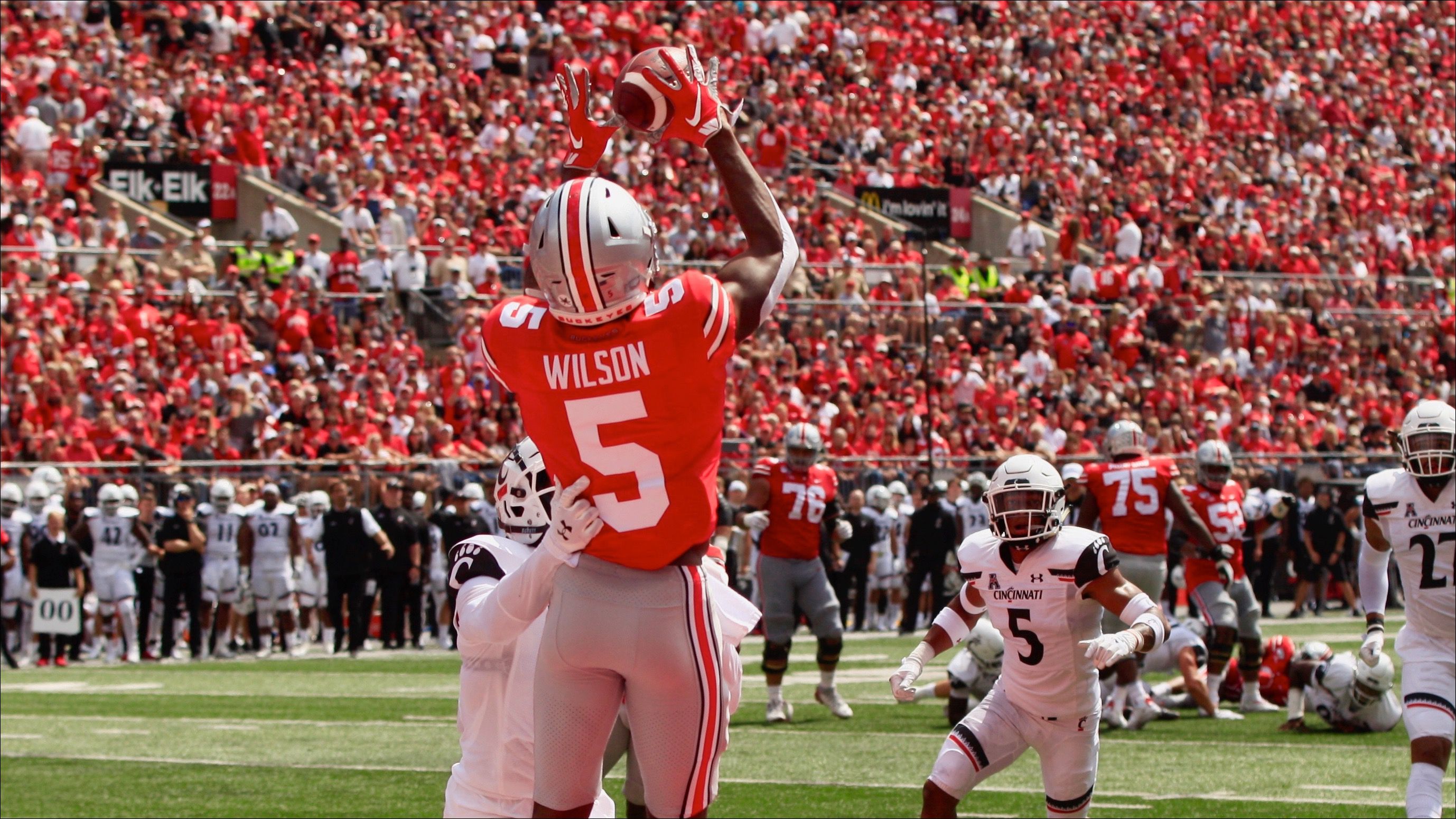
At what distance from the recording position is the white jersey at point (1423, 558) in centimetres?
762

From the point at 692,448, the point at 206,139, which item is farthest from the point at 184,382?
the point at 692,448

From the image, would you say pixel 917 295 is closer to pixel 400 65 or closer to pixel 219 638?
pixel 400 65

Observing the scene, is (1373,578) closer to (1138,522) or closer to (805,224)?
(1138,522)

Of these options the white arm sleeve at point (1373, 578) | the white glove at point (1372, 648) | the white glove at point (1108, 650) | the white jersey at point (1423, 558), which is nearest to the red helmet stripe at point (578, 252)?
the white glove at point (1108, 650)

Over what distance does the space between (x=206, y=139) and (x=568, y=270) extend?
811 inches

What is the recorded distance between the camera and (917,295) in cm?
2478

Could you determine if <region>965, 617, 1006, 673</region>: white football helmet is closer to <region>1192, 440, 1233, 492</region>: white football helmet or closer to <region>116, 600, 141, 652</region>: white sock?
<region>1192, 440, 1233, 492</region>: white football helmet

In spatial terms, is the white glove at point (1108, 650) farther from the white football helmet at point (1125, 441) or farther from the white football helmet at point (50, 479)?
the white football helmet at point (50, 479)

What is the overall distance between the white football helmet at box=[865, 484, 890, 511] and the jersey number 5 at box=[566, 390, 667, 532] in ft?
54.0

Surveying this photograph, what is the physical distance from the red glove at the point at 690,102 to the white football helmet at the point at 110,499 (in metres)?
14.4

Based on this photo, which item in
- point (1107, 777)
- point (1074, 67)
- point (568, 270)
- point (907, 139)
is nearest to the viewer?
point (568, 270)

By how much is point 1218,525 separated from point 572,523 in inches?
381

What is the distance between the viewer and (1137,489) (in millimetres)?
12344

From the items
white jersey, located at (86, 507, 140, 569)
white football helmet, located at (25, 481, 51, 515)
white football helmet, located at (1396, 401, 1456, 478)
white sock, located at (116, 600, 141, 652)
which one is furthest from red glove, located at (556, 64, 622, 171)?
white sock, located at (116, 600, 141, 652)
